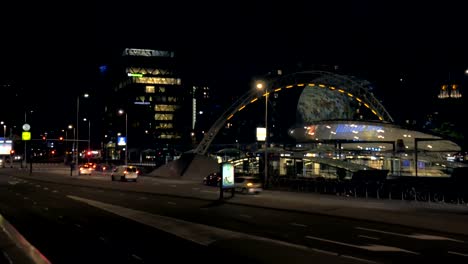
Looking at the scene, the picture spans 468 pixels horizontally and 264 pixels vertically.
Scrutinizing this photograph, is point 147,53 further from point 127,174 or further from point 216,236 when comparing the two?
point 216,236

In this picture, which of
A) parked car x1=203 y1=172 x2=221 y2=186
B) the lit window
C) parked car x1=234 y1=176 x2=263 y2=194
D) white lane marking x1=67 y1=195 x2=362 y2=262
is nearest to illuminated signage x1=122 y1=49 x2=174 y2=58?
the lit window

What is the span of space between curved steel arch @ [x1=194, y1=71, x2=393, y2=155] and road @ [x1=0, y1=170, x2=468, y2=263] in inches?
1906

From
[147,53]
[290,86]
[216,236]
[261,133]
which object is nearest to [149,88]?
[147,53]

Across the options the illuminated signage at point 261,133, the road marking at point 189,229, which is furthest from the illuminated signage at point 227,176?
the illuminated signage at point 261,133

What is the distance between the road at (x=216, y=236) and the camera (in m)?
14.7

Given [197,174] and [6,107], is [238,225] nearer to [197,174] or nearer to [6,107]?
[197,174]

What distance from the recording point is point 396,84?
176 m

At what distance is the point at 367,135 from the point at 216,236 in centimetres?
9658

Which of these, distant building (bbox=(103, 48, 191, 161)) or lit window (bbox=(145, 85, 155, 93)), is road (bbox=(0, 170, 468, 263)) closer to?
distant building (bbox=(103, 48, 191, 161))

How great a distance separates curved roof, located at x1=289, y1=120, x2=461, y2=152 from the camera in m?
100

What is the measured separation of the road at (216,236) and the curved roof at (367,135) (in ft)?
220

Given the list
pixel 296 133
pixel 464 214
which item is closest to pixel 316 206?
pixel 464 214

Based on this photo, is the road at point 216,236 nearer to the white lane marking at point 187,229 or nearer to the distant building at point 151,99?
the white lane marking at point 187,229

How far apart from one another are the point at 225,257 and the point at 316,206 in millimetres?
15910
